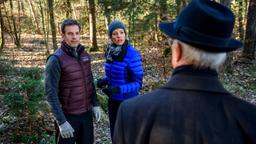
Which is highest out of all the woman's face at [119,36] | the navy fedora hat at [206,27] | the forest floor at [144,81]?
the navy fedora hat at [206,27]

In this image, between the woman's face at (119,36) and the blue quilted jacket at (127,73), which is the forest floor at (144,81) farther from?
the woman's face at (119,36)

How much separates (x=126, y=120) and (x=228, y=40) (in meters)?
0.68

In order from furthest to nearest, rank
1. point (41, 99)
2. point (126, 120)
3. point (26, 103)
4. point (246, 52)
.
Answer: point (246, 52) → point (41, 99) → point (26, 103) → point (126, 120)

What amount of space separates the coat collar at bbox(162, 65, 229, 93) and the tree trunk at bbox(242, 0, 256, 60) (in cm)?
1331

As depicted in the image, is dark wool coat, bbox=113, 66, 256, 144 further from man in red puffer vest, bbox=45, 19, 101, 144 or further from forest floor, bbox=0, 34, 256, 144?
forest floor, bbox=0, 34, 256, 144

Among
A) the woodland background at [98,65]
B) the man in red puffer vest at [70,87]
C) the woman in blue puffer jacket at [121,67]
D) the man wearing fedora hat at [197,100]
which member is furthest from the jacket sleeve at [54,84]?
the man wearing fedora hat at [197,100]

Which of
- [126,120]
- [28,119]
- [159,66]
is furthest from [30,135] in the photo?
[159,66]

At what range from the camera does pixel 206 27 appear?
167 cm

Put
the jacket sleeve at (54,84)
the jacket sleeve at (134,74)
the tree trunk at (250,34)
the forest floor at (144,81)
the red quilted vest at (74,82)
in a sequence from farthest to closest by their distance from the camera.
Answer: the tree trunk at (250,34), the forest floor at (144,81), the jacket sleeve at (134,74), the red quilted vest at (74,82), the jacket sleeve at (54,84)

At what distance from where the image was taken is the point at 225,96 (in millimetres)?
1695

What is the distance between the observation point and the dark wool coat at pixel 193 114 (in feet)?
5.41

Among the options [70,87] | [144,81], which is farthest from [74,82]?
[144,81]

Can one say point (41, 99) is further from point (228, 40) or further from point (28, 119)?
point (228, 40)

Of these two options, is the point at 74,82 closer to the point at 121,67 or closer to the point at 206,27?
the point at 121,67
